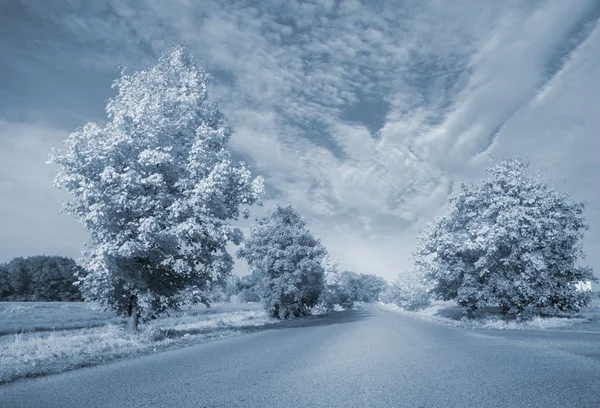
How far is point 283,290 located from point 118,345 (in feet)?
84.3

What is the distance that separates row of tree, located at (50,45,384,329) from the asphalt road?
5.17 meters

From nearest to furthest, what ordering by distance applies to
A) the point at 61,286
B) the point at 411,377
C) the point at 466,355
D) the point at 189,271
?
the point at 411,377
the point at 466,355
the point at 189,271
the point at 61,286

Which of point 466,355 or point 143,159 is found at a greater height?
point 143,159

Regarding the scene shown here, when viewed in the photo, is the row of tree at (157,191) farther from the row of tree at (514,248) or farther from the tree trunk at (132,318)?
the row of tree at (514,248)

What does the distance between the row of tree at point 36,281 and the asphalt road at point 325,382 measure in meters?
119

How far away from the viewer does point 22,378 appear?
24.3ft

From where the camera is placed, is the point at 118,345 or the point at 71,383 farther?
the point at 118,345

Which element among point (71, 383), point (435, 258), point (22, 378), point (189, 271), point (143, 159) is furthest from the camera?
point (435, 258)

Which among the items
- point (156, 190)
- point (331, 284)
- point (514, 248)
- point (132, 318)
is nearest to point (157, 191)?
point (156, 190)

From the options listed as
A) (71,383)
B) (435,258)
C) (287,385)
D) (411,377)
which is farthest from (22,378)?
(435,258)

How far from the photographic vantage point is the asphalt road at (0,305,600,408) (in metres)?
5.87

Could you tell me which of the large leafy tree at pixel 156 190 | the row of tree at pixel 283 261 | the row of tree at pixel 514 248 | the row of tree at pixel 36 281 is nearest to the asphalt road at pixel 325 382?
the large leafy tree at pixel 156 190

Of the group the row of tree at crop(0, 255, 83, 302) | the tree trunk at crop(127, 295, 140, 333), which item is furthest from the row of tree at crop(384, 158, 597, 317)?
the row of tree at crop(0, 255, 83, 302)

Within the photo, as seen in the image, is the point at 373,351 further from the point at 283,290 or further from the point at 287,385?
the point at 283,290
